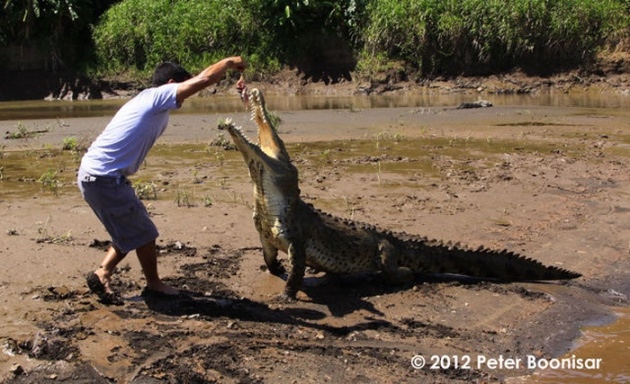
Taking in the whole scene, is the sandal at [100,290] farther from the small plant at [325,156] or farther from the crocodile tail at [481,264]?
the small plant at [325,156]

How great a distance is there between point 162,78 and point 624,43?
70.5 ft

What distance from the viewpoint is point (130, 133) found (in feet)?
15.1

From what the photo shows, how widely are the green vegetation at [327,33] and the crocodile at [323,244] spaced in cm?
1904

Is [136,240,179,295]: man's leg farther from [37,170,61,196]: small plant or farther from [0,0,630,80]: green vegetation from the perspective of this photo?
[0,0,630,80]: green vegetation

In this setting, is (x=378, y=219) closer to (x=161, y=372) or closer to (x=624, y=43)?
(x=161, y=372)

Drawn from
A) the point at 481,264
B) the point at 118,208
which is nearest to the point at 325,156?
the point at 481,264

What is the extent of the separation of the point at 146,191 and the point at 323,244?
2.93 metres

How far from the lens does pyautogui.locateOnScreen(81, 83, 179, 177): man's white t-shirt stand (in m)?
4.60

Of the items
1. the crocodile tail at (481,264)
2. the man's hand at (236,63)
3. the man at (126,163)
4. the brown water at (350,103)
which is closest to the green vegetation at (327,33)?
the brown water at (350,103)

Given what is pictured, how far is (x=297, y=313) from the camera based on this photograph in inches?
194

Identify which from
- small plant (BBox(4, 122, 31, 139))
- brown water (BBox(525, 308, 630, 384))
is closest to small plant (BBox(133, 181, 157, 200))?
brown water (BBox(525, 308, 630, 384))

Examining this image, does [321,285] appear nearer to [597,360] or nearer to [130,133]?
[130,133]

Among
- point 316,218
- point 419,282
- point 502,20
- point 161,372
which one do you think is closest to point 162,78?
point 316,218

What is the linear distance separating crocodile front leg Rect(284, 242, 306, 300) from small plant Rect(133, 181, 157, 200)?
285cm
